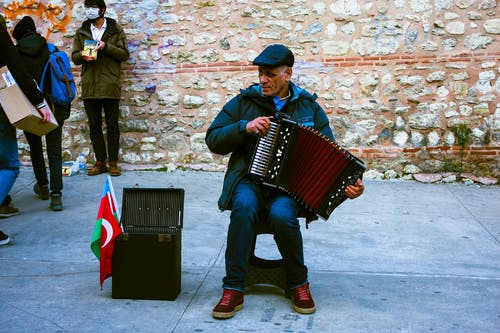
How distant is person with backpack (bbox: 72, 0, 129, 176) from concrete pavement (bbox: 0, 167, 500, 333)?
915mm

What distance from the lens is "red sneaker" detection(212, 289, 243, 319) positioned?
13.2 ft

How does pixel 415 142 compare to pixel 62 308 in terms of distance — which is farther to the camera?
pixel 415 142

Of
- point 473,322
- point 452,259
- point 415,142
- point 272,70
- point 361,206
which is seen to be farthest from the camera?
point 415,142

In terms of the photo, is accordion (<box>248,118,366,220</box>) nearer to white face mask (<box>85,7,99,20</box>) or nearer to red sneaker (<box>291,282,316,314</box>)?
red sneaker (<box>291,282,316,314</box>)

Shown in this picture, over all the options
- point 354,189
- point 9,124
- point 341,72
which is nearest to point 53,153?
point 9,124

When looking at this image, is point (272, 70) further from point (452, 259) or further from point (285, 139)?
point (452, 259)

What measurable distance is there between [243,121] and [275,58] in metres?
0.44

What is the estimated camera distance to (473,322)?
404 cm

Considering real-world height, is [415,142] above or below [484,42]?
below

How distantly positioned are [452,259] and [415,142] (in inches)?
130

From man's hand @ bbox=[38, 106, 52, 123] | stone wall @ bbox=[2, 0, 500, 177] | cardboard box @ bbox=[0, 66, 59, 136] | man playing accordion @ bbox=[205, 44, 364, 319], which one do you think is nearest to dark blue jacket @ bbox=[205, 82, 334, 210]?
man playing accordion @ bbox=[205, 44, 364, 319]

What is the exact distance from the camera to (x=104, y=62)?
8570 mm

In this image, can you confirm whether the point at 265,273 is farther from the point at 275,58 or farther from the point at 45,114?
the point at 45,114

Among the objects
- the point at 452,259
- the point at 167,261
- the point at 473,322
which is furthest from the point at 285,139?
the point at 452,259
